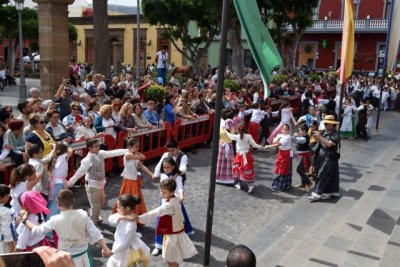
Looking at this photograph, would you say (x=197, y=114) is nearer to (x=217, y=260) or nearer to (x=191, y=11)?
(x=217, y=260)

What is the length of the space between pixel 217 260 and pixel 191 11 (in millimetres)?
20959

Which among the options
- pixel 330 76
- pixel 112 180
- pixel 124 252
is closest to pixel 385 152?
pixel 112 180

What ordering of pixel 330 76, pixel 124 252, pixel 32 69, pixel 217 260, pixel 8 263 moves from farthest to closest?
pixel 32 69 < pixel 330 76 < pixel 217 260 < pixel 124 252 < pixel 8 263

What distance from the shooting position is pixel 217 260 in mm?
6289

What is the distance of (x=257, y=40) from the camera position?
15.8ft

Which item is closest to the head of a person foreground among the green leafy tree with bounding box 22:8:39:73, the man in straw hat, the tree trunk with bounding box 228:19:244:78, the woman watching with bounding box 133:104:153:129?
the man in straw hat

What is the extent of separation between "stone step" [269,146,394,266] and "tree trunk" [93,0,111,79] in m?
10.8

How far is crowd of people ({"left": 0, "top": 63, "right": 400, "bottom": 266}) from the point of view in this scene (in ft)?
16.3

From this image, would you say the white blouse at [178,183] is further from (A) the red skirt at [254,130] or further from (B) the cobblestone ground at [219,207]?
(A) the red skirt at [254,130]

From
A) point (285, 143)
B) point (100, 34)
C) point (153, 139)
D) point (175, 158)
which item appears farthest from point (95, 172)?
point (100, 34)

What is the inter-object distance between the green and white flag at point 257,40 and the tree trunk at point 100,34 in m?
12.8

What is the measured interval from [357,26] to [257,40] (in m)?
42.3

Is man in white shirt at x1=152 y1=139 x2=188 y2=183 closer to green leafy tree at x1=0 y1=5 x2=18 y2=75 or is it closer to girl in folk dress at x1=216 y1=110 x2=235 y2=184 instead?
girl in folk dress at x1=216 y1=110 x2=235 y2=184

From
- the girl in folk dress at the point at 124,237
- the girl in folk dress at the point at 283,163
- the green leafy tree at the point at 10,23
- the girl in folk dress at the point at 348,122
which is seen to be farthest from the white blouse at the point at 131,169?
the green leafy tree at the point at 10,23
